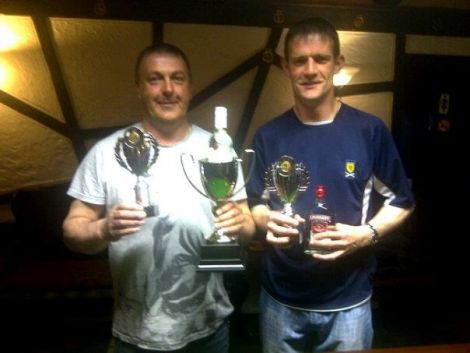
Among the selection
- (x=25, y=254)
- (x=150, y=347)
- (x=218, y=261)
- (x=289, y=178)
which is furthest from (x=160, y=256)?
(x=25, y=254)

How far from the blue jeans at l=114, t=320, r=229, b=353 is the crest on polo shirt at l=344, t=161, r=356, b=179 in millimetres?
814

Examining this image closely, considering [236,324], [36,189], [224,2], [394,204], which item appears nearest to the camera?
[394,204]

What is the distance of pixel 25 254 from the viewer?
4.34 meters

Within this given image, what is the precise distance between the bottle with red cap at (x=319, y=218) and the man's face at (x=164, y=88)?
2.16 ft

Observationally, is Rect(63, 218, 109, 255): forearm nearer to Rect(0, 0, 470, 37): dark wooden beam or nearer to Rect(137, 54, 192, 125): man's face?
Rect(137, 54, 192, 125): man's face

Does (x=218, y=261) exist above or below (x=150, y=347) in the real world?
above

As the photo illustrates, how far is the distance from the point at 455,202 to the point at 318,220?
12.3ft

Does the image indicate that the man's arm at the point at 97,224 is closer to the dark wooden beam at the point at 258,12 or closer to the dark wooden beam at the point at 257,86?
the dark wooden beam at the point at 258,12

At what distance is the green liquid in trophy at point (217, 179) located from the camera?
1853 millimetres

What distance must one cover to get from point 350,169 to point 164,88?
2.73 feet

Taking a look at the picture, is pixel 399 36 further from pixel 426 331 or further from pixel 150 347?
pixel 150 347

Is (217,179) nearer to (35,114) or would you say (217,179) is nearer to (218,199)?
(218,199)

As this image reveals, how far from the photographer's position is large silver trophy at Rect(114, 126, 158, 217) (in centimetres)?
174

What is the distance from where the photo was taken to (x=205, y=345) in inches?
75.3
